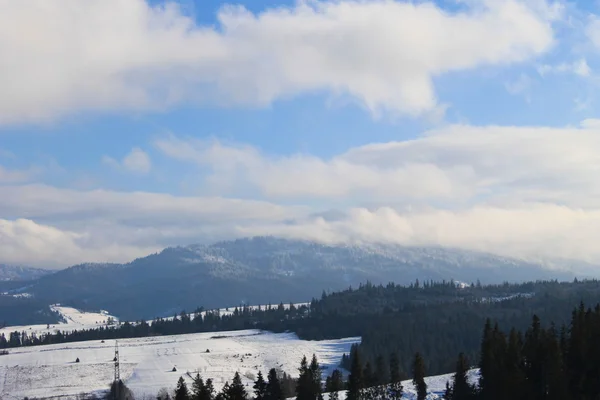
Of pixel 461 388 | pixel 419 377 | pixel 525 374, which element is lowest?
pixel 461 388

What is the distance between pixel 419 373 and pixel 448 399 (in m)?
9.95

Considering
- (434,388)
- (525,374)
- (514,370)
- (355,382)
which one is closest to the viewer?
(514,370)

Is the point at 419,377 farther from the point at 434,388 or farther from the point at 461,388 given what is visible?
the point at 434,388

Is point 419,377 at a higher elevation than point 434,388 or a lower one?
higher

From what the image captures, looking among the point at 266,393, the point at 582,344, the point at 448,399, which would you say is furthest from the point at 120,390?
the point at 582,344

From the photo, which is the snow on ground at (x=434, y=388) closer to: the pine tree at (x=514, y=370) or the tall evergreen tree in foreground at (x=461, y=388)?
the tall evergreen tree in foreground at (x=461, y=388)

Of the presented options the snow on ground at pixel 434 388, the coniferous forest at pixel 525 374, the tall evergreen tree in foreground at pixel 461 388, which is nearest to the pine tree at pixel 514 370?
the coniferous forest at pixel 525 374

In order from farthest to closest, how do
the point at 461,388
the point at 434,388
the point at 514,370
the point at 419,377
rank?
1. the point at 434,388
2. the point at 419,377
3. the point at 461,388
4. the point at 514,370

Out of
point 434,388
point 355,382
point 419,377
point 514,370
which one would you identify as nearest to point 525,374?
point 514,370

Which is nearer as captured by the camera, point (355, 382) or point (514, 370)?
point (514, 370)

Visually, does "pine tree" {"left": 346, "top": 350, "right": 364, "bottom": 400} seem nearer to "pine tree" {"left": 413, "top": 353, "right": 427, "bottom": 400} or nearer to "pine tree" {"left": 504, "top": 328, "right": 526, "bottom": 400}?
"pine tree" {"left": 413, "top": 353, "right": 427, "bottom": 400}

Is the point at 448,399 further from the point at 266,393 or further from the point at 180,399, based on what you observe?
the point at 180,399

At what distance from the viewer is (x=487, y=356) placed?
379 ft

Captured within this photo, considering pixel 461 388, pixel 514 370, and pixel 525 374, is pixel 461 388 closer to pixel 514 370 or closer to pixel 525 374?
pixel 525 374
